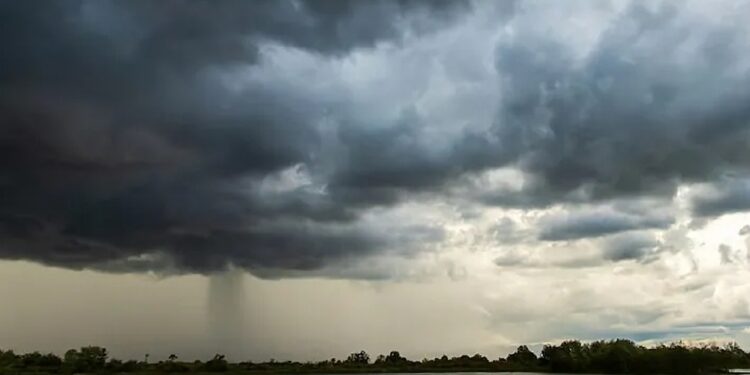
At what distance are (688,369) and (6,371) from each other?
601ft

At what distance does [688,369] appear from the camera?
656ft

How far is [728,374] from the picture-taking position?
19825 cm

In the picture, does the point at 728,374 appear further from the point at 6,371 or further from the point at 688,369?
the point at 6,371

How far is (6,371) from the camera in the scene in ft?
634

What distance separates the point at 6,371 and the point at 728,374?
193 metres

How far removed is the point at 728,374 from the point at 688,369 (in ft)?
33.8

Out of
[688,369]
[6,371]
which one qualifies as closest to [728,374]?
[688,369]
